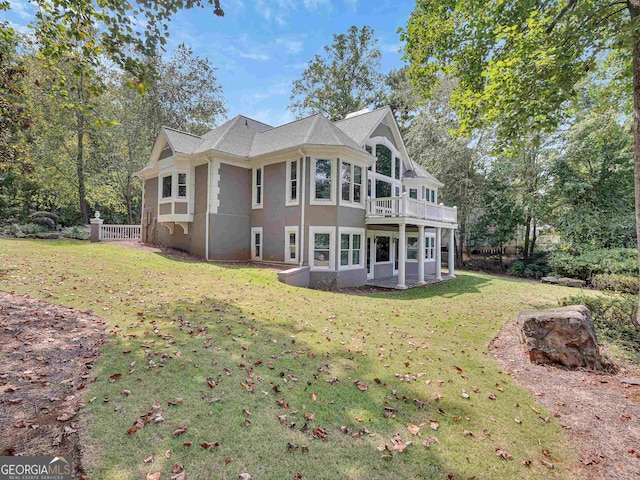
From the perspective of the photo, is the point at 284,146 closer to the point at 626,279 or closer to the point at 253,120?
the point at 253,120

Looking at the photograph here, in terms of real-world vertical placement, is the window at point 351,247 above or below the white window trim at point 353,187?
below

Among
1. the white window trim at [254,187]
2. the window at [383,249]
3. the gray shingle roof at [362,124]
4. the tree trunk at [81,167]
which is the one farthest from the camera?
the tree trunk at [81,167]

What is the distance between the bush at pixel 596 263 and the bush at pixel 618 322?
10.8m

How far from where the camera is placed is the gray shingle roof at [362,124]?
16.8 meters

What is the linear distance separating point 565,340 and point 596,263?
17.0 metres

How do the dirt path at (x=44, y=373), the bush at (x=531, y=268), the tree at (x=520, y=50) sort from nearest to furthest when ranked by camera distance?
1. the dirt path at (x=44, y=373)
2. the tree at (x=520, y=50)
3. the bush at (x=531, y=268)

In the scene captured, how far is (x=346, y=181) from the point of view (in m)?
14.8

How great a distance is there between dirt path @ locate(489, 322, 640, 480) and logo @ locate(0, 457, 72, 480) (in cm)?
488

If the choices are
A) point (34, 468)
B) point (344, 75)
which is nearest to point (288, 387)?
point (34, 468)

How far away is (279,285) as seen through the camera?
11359 mm

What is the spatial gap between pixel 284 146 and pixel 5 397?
43.5 ft

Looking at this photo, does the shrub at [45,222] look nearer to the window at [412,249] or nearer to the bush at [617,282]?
the window at [412,249]

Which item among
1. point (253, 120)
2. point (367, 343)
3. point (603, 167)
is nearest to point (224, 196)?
point (253, 120)

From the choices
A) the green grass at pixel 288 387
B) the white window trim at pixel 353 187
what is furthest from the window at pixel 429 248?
the green grass at pixel 288 387
